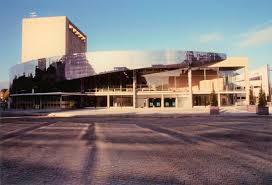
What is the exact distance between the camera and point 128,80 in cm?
6394

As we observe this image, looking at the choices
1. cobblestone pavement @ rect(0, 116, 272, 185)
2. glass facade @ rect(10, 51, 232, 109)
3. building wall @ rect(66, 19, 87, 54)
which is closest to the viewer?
cobblestone pavement @ rect(0, 116, 272, 185)

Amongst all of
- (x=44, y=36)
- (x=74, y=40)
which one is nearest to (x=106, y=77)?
(x=44, y=36)

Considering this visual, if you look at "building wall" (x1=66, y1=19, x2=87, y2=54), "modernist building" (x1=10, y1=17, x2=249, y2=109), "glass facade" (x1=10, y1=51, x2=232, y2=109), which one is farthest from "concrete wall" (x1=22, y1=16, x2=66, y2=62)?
"glass facade" (x1=10, y1=51, x2=232, y2=109)

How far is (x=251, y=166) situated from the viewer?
7.68 m

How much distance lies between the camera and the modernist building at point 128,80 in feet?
189

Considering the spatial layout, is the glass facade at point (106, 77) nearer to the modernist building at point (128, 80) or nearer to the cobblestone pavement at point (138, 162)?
the modernist building at point (128, 80)

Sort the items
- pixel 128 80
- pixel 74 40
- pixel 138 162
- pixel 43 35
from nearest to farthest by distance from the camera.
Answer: pixel 138 162 < pixel 128 80 < pixel 43 35 < pixel 74 40

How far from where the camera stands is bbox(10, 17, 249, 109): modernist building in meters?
57.5

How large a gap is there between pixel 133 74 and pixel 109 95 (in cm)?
732

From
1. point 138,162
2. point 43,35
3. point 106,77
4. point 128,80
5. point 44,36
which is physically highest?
point 43,35

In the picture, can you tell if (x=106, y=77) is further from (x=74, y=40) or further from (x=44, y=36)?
(x=74, y=40)

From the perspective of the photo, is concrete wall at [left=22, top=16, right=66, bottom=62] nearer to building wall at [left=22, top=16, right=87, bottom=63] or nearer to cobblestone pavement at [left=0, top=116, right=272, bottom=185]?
building wall at [left=22, top=16, right=87, bottom=63]

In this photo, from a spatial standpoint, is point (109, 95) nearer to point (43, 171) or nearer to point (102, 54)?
point (102, 54)

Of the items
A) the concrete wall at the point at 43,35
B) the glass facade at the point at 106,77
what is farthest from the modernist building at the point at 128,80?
the concrete wall at the point at 43,35
